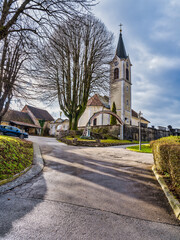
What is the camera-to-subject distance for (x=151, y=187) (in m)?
3.95

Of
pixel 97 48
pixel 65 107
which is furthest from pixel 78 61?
pixel 65 107

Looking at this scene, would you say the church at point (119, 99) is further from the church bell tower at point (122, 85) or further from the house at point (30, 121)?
the house at point (30, 121)

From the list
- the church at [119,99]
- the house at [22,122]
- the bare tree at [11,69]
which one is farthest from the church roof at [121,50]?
the bare tree at [11,69]

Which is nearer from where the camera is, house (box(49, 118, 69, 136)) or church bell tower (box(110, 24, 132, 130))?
church bell tower (box(110, 24, 132, 130))

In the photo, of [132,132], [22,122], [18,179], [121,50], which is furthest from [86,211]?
[121,50]

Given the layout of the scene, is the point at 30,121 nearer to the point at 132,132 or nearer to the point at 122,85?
the point at 122,85

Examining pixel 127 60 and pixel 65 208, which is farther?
pixel 127 60

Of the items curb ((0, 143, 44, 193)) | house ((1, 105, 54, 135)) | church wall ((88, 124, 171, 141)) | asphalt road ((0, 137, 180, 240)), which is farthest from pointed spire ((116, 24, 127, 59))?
asphalt road ((0, 137, 180, 240))

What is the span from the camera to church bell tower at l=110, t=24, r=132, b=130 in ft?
109

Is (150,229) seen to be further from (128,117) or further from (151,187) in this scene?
(128,117)

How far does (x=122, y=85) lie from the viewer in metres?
33.6

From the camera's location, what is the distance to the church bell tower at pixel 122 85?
33.2 m

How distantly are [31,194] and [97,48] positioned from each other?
20.9 metres

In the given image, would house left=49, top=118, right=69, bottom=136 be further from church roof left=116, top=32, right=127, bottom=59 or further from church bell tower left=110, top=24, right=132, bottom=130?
church roof left=116, top=32, right=127, bottom=59
